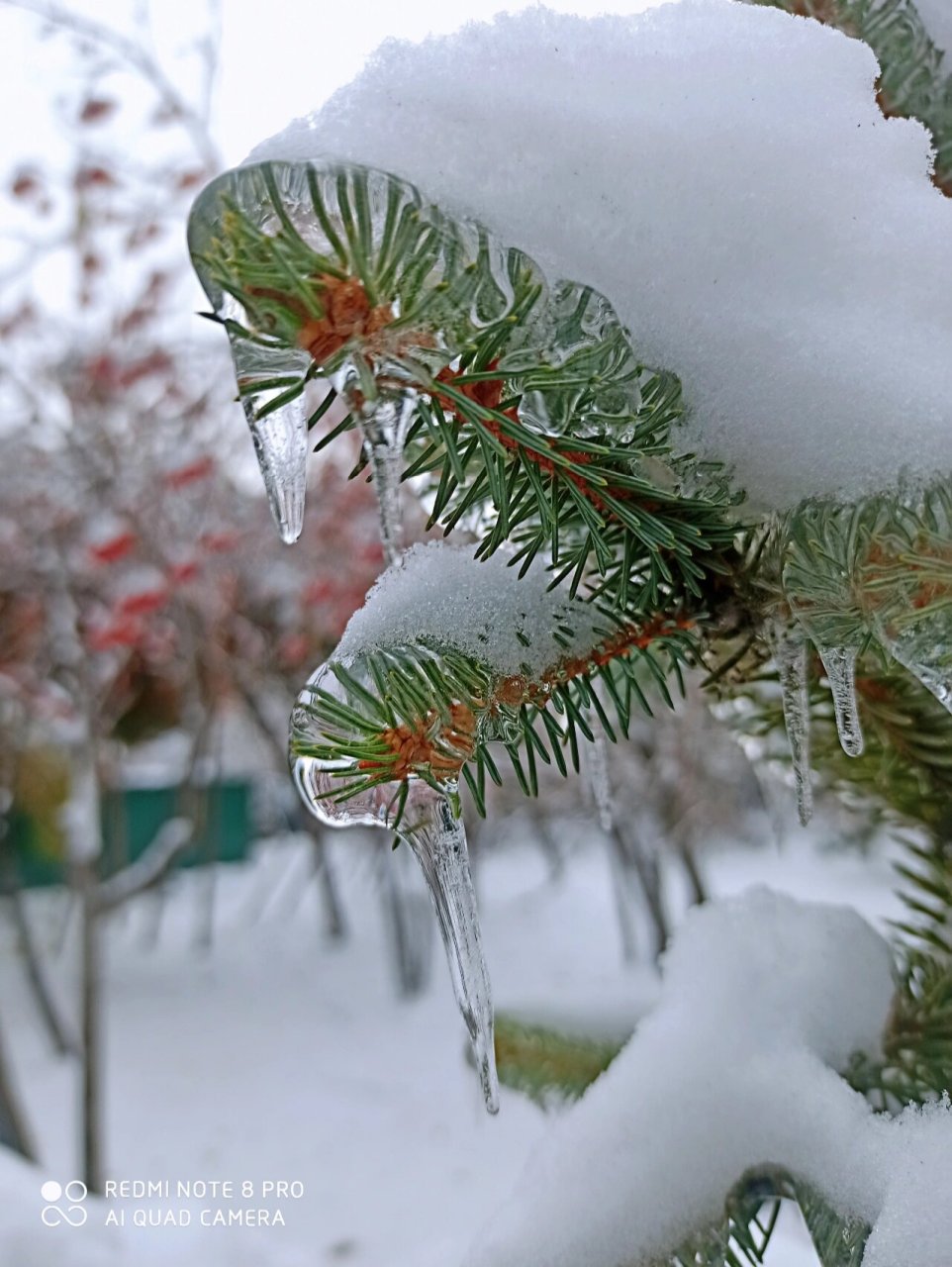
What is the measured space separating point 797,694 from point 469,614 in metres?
0.16

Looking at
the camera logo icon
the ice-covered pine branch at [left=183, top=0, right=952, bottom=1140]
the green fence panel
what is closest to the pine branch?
the ice-covered pine branch at [left=183, top=0, right=952, bottom=1140]

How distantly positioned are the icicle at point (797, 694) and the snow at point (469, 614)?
0.26ft

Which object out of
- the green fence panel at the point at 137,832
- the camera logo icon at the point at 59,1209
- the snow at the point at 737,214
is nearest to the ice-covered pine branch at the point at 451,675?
the snow at the point at 737,214

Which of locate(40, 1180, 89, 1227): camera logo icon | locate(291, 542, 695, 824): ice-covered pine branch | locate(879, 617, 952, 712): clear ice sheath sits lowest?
locate(40, 1180, 89, 1227): camera logo icon

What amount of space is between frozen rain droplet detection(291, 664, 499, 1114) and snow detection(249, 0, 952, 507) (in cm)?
18

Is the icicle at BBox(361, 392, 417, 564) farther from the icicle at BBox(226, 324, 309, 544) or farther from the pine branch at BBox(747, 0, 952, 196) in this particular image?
the pine branch at BBox(747, 0, 952, 196)

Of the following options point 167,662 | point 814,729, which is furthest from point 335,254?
point 167,662

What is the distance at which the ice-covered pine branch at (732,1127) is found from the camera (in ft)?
1.37

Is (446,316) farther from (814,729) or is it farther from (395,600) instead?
(814,729)

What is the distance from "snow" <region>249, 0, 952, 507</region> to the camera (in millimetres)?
327

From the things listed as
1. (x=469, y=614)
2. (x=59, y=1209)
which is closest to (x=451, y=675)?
(x=469, y=614)

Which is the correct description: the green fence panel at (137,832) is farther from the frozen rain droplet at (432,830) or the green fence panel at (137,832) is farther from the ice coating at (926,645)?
the ice coating at (926,645)

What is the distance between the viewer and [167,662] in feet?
14.0

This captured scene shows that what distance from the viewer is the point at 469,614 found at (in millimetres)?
409
